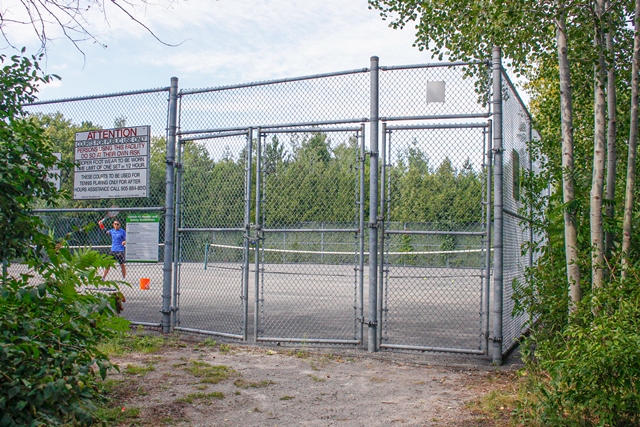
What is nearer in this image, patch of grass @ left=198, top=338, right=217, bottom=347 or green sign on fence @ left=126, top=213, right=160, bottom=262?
patch of grass @ left=198, top=338, right=217, bottom=347

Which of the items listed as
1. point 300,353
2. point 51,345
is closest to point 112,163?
point 300,353

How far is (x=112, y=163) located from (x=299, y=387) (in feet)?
16.9

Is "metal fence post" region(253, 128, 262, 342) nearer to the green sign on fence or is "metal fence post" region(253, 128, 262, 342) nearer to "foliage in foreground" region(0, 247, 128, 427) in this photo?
the green sign on fence

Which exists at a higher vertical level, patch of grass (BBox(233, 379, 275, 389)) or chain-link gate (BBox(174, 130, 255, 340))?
chain-link gate (BBox(174, 130, 255, 340))

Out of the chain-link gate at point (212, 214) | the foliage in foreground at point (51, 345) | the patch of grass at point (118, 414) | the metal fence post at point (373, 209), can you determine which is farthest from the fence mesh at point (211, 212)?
the foliage in foreground at point (51, 345)

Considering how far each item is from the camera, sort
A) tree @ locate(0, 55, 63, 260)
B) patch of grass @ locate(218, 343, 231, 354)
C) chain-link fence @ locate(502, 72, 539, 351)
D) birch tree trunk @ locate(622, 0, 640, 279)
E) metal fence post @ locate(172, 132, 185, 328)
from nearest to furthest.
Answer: tree @ locate(0, 55, 63, 260) < birch tree trunk @ locate(622, 0, 640, 279) < chain-link fence @ locate(502, 72, 539, 351) < patch of grass @ locate(218, 343, 231, 354) < metal fence post @ locate(172, 132, 185, 328)

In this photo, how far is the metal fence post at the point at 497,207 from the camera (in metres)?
7.22

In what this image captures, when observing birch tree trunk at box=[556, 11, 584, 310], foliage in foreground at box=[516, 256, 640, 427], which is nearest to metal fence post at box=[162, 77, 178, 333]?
birch tree trunk at box=[556, 11, 584, 310]

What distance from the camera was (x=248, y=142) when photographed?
8578mm

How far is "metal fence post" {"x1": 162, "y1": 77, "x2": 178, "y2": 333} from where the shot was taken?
359 inches

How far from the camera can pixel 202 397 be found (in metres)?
5.84

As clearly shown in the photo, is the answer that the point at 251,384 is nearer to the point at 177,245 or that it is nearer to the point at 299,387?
the point at 299,387

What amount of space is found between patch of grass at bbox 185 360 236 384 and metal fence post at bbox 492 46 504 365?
3175mm

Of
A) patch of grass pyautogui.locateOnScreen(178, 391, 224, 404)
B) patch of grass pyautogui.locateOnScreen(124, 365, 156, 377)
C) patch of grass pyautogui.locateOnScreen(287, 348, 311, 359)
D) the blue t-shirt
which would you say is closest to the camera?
patch of grass pyautogui.locateOnScreen(178, 391, 224, 404)
